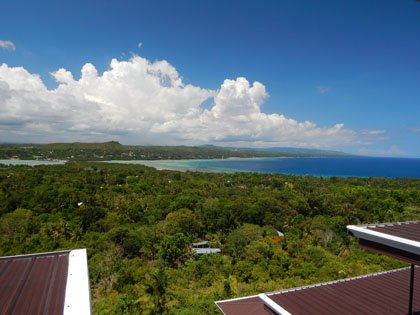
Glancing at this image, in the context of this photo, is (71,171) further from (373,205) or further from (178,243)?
(373,205)

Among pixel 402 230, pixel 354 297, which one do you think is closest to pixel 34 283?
pixel 402 230

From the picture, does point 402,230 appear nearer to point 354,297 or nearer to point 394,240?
point 394,240

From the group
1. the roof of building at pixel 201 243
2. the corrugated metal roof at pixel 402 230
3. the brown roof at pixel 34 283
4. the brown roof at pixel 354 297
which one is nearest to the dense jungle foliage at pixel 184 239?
the roof of building at pixel 201 243

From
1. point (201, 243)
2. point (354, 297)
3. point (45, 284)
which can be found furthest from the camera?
point (201, 243)

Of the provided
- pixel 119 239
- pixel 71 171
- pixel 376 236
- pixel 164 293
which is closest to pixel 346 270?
pixel 164 293

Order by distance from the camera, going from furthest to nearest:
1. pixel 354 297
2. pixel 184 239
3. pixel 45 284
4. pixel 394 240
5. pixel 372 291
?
pixel 184 239
pixel 372 291
pixel 354 297
pixel 45 284
pixel 394 240

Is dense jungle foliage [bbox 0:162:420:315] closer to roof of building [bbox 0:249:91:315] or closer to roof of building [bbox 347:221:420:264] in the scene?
roof of building [bbox 0:249:91:315]

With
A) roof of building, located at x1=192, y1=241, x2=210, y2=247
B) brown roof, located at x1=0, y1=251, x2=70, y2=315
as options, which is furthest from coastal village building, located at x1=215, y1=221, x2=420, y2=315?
roof of building, located at x1=192, y1=241, x2=210, y2=247

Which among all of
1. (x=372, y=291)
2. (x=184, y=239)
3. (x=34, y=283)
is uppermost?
(x=34, y=283)
